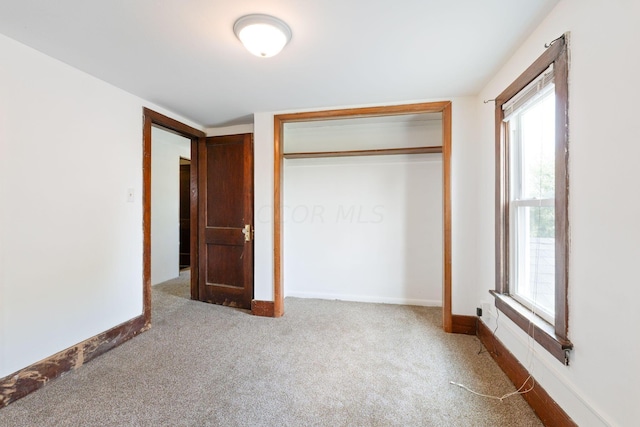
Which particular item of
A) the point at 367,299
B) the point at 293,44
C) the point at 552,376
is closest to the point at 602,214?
the point at 552,376

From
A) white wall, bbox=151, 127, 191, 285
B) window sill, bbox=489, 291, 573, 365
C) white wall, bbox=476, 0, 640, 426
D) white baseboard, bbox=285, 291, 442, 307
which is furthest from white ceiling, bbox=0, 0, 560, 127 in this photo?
white baseboard, bbox=285, 291, 442, 307

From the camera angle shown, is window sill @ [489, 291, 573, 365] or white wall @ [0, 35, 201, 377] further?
white wall @ [0, 35, 201, 377]

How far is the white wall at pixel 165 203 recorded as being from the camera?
444 centimetres

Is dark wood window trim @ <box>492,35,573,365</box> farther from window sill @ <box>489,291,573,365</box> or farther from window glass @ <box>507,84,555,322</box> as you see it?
window glass @ <box>507,84,555,322</box>

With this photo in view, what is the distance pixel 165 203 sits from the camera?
4680 mm

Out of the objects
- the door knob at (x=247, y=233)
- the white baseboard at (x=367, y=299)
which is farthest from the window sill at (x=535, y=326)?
the door knob at (x=247, y=233)

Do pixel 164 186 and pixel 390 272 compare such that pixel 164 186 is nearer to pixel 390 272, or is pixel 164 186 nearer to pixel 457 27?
pixel 390 272

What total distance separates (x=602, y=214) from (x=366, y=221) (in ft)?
8.15

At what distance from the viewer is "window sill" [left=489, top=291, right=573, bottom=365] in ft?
4.34

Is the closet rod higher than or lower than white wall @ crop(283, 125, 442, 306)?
higher

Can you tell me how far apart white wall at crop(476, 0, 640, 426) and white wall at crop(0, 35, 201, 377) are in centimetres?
320

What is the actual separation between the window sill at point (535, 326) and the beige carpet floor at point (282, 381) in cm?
44

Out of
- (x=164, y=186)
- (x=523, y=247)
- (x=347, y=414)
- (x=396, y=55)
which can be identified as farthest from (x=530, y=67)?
(x=164, y=186)

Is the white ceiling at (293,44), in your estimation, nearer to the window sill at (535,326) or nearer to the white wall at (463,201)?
the white wall at (463,201)
